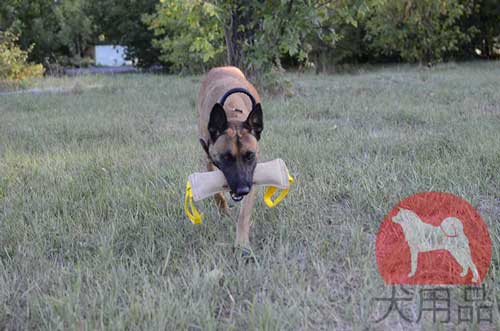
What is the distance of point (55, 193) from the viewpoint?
3.79 m

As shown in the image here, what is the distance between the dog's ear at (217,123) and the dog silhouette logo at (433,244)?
1203 millimetres

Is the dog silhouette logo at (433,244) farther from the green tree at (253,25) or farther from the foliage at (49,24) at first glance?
the foliage at (49,24)

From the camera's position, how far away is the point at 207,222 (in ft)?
10.6

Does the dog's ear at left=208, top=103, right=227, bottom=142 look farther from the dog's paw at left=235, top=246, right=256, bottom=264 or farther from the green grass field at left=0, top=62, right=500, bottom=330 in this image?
the dog's paw at left=235, top=246, right=256, bottom=264

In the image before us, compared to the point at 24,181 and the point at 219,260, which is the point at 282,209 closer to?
the point at 219,260

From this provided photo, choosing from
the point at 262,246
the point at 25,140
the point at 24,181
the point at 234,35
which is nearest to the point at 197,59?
the point at 234,35

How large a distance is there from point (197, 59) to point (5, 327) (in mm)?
15772

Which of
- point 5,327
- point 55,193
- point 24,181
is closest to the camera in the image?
point 5,327

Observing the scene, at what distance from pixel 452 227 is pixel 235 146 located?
4.57ft

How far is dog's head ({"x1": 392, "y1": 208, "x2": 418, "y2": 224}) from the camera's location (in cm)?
296

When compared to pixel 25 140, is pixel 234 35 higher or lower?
higher

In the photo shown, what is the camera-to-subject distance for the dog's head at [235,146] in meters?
2.99

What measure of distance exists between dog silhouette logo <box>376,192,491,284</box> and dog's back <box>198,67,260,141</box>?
1335 millimetres

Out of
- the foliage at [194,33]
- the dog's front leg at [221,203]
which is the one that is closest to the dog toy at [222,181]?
the dog's front leg at [221,203]
